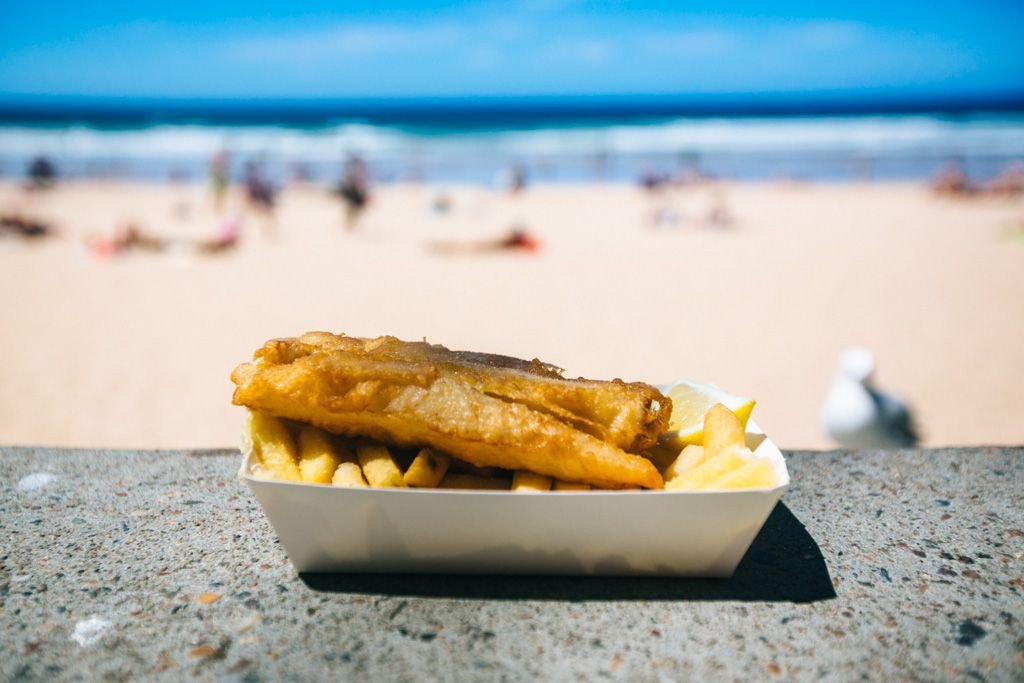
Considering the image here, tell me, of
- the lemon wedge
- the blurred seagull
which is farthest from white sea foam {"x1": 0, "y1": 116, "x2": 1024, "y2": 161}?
the lemon wedge

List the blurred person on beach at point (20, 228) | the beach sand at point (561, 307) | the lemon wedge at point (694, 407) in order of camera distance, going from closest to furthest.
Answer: the lemon wedge at point (694, 407), the beach sand at point (561, 307), the blurred person on beach at point (20, 228)

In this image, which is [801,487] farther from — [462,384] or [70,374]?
[70,374]

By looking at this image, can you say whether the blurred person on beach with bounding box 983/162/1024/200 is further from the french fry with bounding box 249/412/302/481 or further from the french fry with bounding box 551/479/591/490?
the french fry with bounding box 249/412/302/481

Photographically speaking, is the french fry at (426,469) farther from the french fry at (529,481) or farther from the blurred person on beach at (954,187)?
the blurred person on beach at (954,187)

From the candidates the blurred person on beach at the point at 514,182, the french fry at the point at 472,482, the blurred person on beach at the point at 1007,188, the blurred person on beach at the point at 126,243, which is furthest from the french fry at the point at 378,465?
the blurred person on beach at the point at 1007,188

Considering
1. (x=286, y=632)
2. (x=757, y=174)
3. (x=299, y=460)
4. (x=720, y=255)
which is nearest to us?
(x=286, y=632)

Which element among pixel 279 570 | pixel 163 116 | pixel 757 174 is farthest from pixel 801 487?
pixel 163 116
